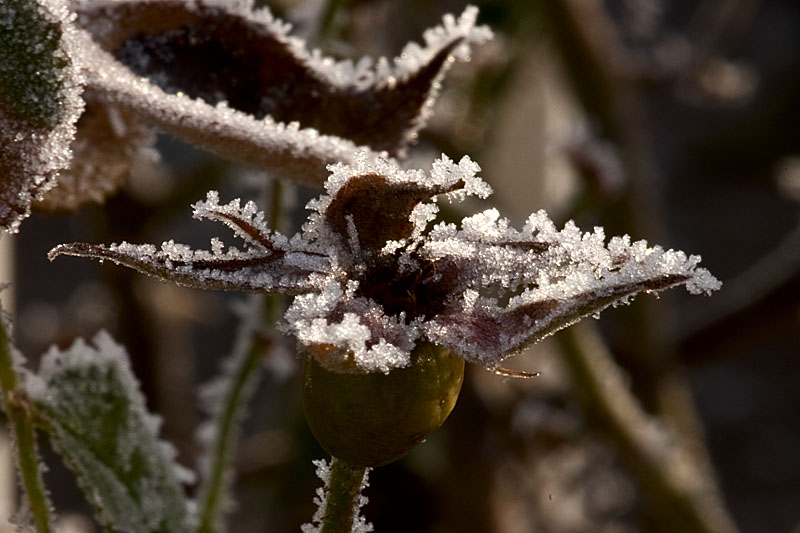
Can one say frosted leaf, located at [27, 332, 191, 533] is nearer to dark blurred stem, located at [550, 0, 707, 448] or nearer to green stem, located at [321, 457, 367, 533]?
green stem, located at [321, 457, 367, 533]

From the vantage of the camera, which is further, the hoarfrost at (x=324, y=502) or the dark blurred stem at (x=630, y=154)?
the dark blurred stem at (x=630, y=154)

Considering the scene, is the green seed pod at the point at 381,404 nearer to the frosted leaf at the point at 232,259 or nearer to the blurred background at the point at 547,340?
the frosted leaf at the point at 232,259

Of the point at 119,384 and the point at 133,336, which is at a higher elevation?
the point at 133,336

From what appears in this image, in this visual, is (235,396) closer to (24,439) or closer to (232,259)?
(24,439)

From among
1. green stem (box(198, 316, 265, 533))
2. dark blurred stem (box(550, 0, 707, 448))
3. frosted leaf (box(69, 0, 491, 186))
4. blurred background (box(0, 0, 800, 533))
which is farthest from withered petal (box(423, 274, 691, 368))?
dark blurred stem (box(550, 0, 707, 448))

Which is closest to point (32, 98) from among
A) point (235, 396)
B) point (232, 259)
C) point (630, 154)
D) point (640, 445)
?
point (232, 259)

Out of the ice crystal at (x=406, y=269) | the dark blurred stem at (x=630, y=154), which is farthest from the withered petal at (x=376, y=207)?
the dark blurred stem at (x=630, y=154)

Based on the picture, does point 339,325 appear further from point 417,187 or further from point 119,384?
point 119,384

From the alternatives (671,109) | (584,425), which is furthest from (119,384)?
(671,109)
